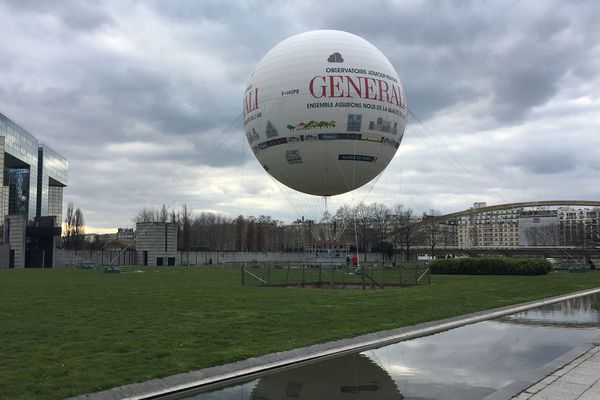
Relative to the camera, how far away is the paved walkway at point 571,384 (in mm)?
7096

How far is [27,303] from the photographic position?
61.0ft

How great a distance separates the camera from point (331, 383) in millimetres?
8117

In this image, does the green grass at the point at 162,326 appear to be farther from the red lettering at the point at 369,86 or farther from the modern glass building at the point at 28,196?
the modern glass building at the point at 28,196

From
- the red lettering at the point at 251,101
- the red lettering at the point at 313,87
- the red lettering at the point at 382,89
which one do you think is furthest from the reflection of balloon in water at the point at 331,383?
the red lettering at the point at 251,101

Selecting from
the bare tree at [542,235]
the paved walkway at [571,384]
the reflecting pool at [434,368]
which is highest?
the bare tree at [542,235]

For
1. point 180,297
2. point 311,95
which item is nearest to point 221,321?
Result: point 180,297

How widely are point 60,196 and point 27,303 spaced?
116m

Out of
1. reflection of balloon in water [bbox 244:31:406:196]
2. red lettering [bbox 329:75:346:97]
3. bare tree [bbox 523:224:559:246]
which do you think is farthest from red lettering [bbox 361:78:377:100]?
bare tree [bbox 523:224:559:246]

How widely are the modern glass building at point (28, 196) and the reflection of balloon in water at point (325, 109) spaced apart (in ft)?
155

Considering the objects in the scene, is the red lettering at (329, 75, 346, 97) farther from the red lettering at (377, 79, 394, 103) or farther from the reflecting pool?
the reflecting pool

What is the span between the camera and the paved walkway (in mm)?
7096

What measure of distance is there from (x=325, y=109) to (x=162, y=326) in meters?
20.6

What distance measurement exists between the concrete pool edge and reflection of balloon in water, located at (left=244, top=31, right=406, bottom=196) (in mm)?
19018

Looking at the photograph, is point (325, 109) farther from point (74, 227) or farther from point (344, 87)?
point (74, 227)
